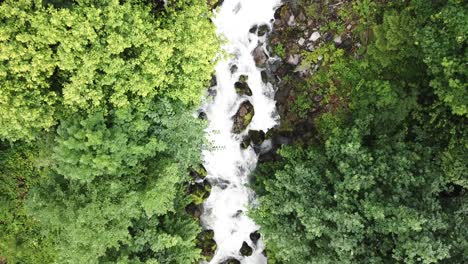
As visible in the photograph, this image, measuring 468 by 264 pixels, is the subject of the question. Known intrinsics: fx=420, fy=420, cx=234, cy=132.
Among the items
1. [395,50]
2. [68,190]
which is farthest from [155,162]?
[395,50]

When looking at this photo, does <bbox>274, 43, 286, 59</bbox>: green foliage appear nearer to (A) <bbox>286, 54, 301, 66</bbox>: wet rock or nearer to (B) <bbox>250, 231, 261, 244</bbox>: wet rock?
(A) <bbox>286, 54, 301, 66</bbox>: wet rock

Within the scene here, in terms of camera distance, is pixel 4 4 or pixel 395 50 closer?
pixel 4 4

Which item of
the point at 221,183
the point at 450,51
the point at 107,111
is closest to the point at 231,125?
the point at 221,183

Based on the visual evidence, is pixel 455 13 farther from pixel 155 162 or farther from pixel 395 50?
pixel 155 162

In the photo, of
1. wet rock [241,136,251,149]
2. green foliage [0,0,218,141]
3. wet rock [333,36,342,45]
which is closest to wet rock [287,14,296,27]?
wet rock [333,36,342,45]

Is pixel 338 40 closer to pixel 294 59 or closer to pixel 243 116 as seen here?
pixel 294 59

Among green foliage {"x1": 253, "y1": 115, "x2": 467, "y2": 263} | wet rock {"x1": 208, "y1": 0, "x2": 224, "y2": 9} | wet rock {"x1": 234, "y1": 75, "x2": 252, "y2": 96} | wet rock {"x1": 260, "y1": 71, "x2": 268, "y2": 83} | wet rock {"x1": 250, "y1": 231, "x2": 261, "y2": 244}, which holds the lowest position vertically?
green foliage {"x1": 253, "y1": 115, "x2": 467, "y2": 263}

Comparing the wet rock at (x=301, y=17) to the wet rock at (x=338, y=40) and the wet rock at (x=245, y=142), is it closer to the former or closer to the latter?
the wet rock at (x=338, y=40)
